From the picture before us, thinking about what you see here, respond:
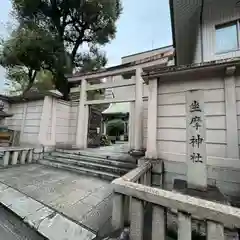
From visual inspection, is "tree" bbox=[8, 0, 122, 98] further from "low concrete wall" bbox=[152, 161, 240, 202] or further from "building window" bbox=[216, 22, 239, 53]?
"low concrete wall" bbox=[152, 161, 240, 202]

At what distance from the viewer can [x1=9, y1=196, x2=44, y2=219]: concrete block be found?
247 cm

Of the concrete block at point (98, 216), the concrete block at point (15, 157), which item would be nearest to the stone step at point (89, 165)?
the concrete block at point (15, 157)

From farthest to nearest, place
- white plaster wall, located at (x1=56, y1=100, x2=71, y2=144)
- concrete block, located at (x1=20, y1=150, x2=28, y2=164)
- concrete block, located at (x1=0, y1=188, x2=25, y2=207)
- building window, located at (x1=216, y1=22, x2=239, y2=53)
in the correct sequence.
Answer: white plaster wall, located at (x1=56, y1=100, x2=71, y2=144), concrete block, located at (x1=20, y1=150, x2=28, y2=164), building window, located at (x1=216, y1=22, x2=239, y2=53), concrete block, located at (x1=0, y1=188, x2=25, y2=207)

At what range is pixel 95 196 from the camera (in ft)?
10.4

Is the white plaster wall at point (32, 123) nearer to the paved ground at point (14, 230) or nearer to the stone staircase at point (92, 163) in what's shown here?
the stone staircase at point (92, 163)

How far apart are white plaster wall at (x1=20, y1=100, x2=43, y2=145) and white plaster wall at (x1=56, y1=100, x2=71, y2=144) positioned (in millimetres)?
749

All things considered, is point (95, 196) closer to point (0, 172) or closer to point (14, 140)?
point (0, 172)

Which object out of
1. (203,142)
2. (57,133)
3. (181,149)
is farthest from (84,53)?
(203,142)

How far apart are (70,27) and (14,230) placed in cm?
989

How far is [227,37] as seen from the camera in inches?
186

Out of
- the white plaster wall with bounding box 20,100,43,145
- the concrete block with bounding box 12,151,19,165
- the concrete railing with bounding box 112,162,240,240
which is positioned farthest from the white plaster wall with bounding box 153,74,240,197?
the white plaster wall with bounding box 20,100,43,145

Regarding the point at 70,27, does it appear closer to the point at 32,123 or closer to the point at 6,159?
the point at 32,123

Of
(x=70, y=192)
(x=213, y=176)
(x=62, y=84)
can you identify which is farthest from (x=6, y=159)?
(x=213, y=176)

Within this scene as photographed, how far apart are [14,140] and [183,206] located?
7235mm
